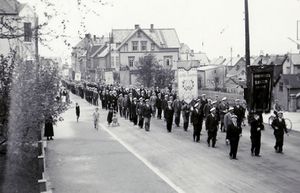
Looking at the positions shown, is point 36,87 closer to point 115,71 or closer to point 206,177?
point 206,177

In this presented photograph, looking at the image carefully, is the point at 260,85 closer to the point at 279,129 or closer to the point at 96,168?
the point at 279,129

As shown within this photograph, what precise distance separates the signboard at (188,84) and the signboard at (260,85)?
7.81 meters

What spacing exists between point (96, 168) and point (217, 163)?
3911 millimetres

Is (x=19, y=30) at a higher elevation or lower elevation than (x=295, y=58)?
lower

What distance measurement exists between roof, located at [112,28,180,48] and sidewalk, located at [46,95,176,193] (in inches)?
2175

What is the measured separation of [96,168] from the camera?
15.7m

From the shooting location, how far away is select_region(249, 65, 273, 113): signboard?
66.1 feet

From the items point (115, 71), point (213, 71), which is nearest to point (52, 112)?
point (115, 71)

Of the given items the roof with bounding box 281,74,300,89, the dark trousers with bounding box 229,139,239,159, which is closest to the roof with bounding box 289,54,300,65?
the roof with bounding box 281,74,300,89

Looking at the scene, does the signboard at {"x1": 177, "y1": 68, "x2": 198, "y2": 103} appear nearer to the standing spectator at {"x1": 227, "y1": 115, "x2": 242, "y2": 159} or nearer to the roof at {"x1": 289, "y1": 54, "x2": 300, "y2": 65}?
the standing spectator at {"x1": 227, "y1": 115, "x2": 242, "y2": 159}

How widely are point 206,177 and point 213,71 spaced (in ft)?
276

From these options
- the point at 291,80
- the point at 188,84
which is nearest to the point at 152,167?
the point at 188,84

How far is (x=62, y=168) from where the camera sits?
16.0 metres

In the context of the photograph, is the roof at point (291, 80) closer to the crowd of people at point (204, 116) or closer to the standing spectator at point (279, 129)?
the crowd of people at point (204, 116)
